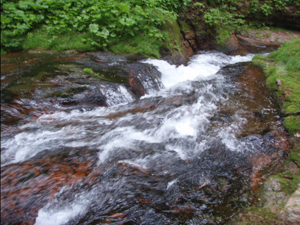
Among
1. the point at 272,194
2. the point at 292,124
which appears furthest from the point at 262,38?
the point at 272,194

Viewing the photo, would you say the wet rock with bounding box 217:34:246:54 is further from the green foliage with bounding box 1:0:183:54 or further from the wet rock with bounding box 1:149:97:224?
the wet rock with bounding box 1:149:97:224

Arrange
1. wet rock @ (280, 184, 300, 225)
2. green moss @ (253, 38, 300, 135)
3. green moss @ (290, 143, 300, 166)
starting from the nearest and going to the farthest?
wet rock @ (280, 184, 300, 225)
green moss @ (290, 143, 300, 166)
green moss @ (253, 38, 300, 135)

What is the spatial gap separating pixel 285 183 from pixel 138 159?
2.67 metres

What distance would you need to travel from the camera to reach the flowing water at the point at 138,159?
291 cm

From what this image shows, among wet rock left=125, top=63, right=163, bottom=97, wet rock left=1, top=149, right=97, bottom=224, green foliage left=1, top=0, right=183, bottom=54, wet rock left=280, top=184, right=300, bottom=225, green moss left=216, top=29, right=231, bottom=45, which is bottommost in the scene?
wet rock left=280, top=184, right=300, bottom=225

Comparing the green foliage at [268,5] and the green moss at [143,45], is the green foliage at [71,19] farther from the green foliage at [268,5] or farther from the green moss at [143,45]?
the green foliage at [268,5]

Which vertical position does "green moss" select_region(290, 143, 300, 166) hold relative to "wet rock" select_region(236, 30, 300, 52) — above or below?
below

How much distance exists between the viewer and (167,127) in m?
4.77

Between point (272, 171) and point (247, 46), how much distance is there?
11.9 meters

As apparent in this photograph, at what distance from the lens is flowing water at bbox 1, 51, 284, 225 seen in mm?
2906

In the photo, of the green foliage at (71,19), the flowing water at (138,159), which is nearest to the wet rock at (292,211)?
the flowing water at (138,159)

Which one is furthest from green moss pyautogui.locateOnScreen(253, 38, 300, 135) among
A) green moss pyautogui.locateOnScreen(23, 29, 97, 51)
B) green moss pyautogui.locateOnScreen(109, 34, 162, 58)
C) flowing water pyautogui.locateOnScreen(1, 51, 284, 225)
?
green moss pyautogui.locateOnScreen(23, 29, 97, 51)

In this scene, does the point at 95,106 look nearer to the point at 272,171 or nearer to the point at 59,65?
the point at 59,65

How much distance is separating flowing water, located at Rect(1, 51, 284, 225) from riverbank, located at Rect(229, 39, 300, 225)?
0.22 meters
